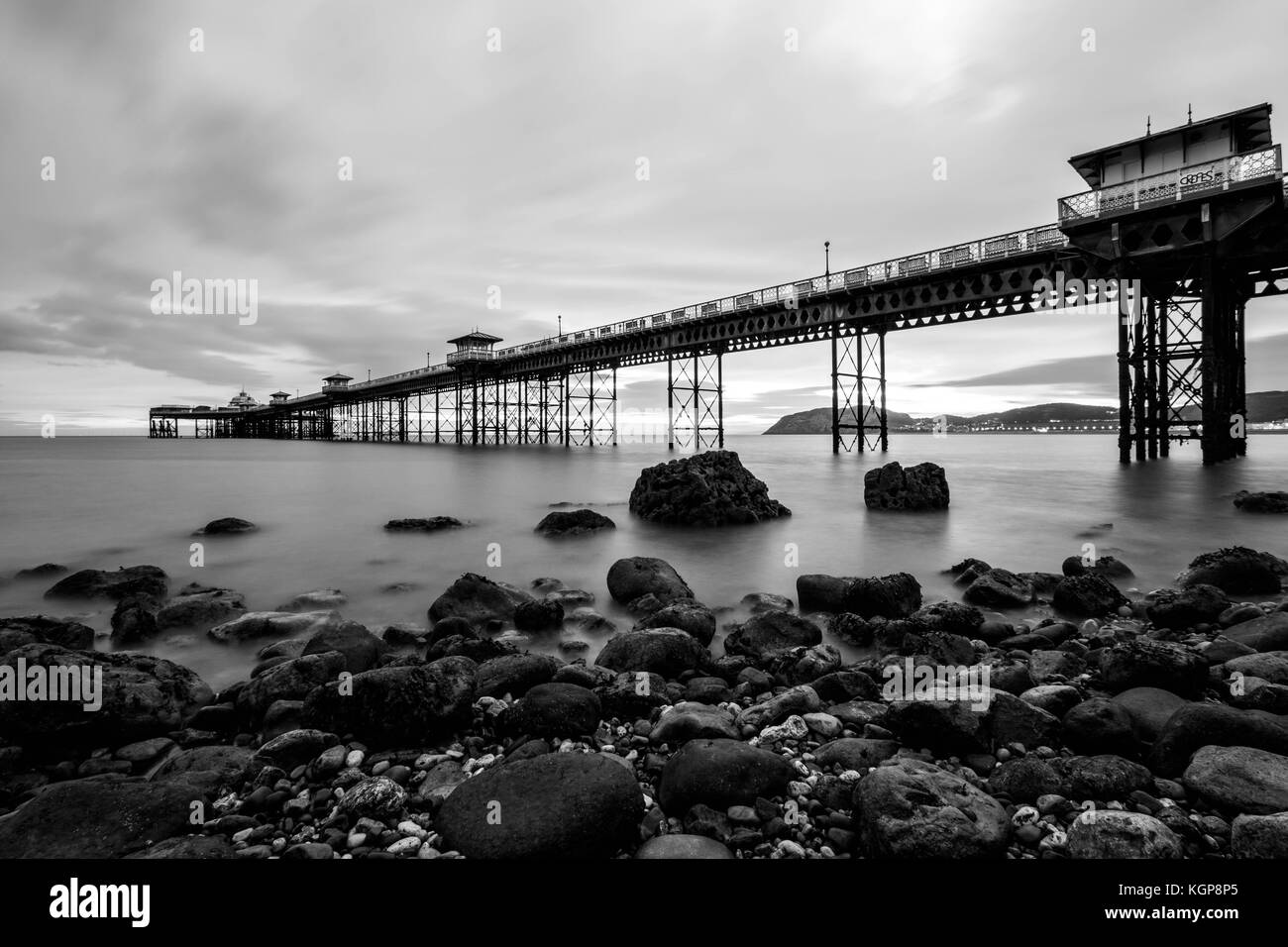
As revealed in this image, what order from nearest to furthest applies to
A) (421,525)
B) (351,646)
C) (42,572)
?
(351,646) < (42,572) < (421,525)

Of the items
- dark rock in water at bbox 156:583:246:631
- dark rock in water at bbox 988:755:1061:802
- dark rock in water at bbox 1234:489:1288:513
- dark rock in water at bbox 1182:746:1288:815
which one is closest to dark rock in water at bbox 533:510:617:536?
dark rock in water at bbox 156:583:246:631

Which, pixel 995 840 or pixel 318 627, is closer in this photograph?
pixel 995 840

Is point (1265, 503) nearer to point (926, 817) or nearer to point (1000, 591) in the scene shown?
point (1000, 591)

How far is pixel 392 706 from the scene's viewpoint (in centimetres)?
457

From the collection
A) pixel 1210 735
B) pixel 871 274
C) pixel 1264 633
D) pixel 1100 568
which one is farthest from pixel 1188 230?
pixel 1210 735

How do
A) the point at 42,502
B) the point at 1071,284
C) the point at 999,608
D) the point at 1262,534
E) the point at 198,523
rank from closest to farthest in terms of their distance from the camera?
1. the point at 999,608
2. the point at 1262,534
3. the point at 198,523
4. the point at 42,502
5. the point at 1071,284

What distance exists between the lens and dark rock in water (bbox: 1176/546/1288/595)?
→ 344 inches

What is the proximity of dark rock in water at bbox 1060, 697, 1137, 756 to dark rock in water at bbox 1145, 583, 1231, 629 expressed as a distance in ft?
13.9

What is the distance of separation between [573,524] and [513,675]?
10377mm

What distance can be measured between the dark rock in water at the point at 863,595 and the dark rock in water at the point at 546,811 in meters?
5.73
